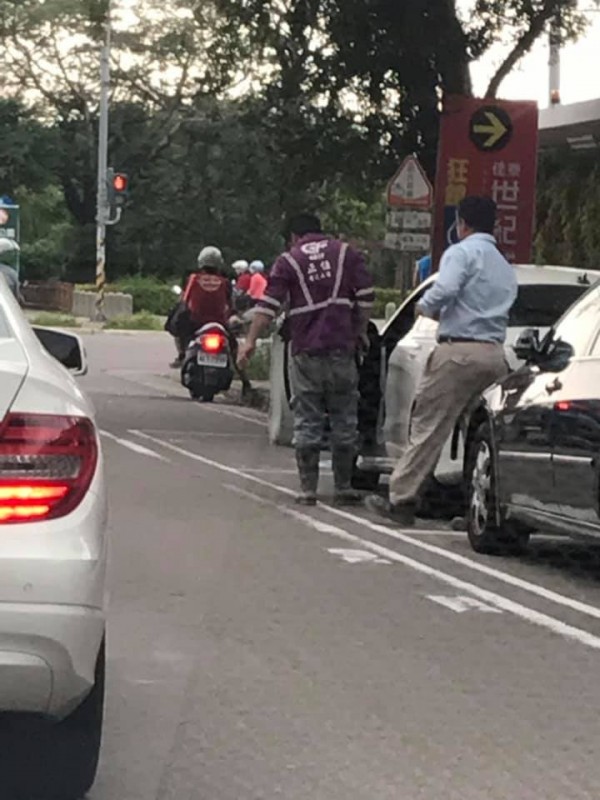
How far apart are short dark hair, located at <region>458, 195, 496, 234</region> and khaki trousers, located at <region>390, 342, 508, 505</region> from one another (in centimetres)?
68

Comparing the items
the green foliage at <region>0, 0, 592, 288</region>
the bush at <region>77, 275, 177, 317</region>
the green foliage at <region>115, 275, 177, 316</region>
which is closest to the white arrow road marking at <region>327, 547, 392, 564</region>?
the green foliage at <region>0, 0, 592, 288</region>

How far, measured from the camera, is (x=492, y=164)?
66.3 feet

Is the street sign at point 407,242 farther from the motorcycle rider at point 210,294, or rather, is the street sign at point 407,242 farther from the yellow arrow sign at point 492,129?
the motorcycle rider at point 210,294

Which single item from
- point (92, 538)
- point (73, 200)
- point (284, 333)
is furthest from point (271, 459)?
Answer: point (73, 200)

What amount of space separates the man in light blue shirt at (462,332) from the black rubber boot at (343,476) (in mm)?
1131

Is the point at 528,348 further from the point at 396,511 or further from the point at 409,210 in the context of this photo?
the point at 409,210

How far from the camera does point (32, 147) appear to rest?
6119 centimetres

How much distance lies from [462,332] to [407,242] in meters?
10.1

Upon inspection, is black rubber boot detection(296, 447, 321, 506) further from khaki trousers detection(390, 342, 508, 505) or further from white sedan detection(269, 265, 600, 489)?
khaki trousers detection(390, 342, 508, 505)

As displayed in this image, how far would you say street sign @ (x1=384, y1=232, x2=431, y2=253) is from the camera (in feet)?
70.6

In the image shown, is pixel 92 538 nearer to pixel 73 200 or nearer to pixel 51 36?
pixel 51 36

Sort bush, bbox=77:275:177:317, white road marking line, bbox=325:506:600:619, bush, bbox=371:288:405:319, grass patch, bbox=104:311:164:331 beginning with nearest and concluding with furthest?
white road marking line, bbox=325:506:600:619, grass patch, bbox=104:311:164:331, bush, bbox=371:288:405:319, bush, bbox=77:275:177:317

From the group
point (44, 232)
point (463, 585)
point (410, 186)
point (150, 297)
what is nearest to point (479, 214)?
point (463, 585)

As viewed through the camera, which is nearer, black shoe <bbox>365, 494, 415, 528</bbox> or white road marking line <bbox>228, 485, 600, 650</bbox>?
white road marking line <bbox>228, 485, 600, 650</bbox>
